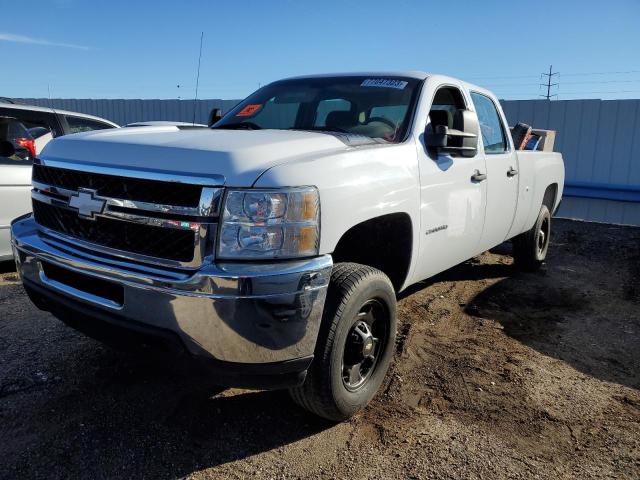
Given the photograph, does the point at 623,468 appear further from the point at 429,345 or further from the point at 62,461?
the point at 62,461

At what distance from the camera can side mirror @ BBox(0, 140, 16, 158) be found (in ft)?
17.1

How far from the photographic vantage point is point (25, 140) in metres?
5.38

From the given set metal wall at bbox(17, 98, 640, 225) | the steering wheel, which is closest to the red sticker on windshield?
the steering wheel

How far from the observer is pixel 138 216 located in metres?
2.32

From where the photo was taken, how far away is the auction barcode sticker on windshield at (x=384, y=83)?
11.9 ft

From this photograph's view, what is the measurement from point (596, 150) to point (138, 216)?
34.8 ft

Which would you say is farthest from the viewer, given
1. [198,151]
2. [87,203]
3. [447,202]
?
[447,202]

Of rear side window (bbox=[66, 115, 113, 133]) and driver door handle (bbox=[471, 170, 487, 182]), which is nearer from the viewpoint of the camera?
driver door handle (bbox=[471, 170, 487, 182])

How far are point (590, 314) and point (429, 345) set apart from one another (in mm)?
1944

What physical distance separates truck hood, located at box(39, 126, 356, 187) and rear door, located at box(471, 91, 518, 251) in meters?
1.82

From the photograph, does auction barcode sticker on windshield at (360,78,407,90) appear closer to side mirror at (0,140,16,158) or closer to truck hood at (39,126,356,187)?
truck hood at (39,126,356,187)

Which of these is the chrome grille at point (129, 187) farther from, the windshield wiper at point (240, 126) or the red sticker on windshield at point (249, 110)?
the red sticker on windshield at point (249, 110)

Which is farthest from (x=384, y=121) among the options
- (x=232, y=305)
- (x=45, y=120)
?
(x=45, y=120)

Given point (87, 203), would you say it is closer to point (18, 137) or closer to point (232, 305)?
point (232, 305)
